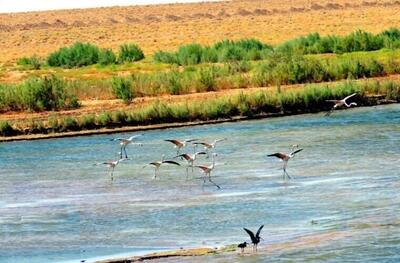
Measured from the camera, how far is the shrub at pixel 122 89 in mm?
44156

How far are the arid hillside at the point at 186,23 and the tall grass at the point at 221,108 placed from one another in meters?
34.4

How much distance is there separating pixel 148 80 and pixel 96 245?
92.4 feet

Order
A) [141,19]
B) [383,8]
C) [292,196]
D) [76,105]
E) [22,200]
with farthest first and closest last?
[141,19], [383,8], [76,105], [22,200], [292,196]

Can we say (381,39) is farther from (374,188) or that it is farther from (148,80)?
(374,188)

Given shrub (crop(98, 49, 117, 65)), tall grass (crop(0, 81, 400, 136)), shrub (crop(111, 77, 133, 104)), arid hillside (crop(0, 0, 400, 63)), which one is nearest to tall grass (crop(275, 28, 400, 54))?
shrub (crop(98, 49, 117, 65))

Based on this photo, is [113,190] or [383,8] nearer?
[113,190]

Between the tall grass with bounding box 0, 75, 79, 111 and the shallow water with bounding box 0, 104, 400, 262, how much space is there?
7739 millimetres

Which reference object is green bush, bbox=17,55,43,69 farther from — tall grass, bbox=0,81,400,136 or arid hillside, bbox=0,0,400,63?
tall grass, bbox=0,81,400,136

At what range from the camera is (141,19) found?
112812mm

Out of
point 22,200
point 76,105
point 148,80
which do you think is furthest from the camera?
point 148,80

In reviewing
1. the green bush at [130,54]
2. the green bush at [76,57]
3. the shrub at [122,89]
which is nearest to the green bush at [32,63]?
the green bush at [76,57]

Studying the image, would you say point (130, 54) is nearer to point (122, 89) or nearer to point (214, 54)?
point (214, 54)

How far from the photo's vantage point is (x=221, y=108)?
39.7 meters

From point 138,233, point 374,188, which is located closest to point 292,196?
point 374,188
